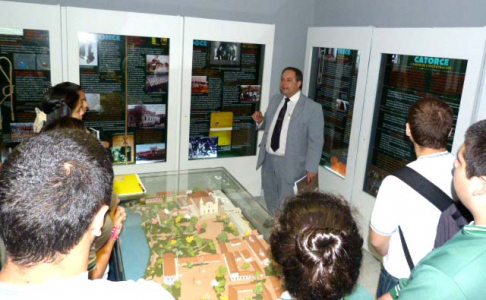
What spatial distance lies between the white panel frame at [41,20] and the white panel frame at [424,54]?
9.65ft

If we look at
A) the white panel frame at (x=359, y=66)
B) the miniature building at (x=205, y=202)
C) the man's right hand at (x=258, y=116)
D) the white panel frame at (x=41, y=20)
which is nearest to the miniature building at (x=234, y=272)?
the miniature building at (x=205, y=202)

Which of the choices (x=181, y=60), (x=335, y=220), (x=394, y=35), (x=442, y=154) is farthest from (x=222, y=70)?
(x=335, y=220)

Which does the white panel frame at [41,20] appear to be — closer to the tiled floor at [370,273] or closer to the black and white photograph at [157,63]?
the black and white photograph at [157,63]

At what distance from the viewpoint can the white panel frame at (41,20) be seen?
333 cm

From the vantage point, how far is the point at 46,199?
0.81m

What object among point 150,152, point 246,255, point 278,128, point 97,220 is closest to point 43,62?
point 150,152

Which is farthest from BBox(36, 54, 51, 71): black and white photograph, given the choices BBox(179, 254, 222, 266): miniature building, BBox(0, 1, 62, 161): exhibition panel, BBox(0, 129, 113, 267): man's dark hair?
BBox(0, 129, 113, 267): man's dark hair

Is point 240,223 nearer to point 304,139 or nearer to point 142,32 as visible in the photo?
point 304,139

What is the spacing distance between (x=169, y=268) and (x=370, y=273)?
7.67 ft

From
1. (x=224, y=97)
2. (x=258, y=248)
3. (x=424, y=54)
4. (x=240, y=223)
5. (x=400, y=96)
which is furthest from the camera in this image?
(x=224, y=97)

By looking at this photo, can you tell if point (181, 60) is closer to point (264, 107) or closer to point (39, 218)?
point (264, 107)

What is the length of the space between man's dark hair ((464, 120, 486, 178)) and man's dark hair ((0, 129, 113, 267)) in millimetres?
1181

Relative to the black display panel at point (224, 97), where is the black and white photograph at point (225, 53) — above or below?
above

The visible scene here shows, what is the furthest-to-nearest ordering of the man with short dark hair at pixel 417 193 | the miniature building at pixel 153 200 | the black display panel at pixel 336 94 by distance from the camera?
the black display panel at pixel 336 94 → the miniature building at pixel 153 200 → the man with short dark hair at pixel 417 193
